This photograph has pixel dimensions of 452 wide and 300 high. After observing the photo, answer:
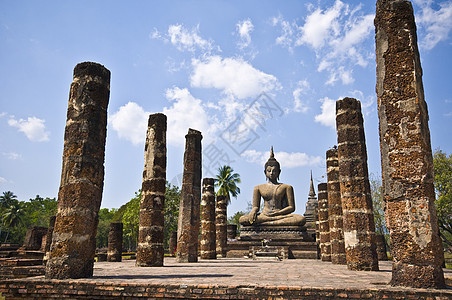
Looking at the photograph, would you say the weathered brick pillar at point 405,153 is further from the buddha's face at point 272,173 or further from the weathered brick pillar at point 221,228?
the buddha's face at point 272,173

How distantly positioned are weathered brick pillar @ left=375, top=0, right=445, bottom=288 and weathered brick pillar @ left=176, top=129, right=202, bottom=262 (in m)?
8.17

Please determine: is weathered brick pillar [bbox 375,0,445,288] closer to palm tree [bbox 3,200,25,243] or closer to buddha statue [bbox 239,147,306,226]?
buddha statue [bbox 239,147,306,226]

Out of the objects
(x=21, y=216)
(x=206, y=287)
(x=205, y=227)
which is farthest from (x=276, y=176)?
(x=21, y=216)

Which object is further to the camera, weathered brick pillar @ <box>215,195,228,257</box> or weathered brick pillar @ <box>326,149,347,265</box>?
weathered brick pillar @ <box>215,195,228,257</box>

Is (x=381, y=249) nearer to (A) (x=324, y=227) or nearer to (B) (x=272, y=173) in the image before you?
(A) (x=324, y=227)

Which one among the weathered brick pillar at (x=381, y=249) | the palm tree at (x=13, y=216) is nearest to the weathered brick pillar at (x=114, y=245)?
the weathered brick pillar at (x=381, y=249)

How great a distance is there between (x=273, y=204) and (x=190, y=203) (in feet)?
33.6

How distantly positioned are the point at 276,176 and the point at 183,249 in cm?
1205

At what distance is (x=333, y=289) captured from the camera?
4777mm

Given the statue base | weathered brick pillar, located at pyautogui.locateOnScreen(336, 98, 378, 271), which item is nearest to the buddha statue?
the statue base

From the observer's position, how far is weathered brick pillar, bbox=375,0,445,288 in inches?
218

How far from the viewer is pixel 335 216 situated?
12.2 metres

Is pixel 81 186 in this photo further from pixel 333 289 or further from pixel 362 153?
pixel 362 153

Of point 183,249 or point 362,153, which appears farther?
point 183,249
